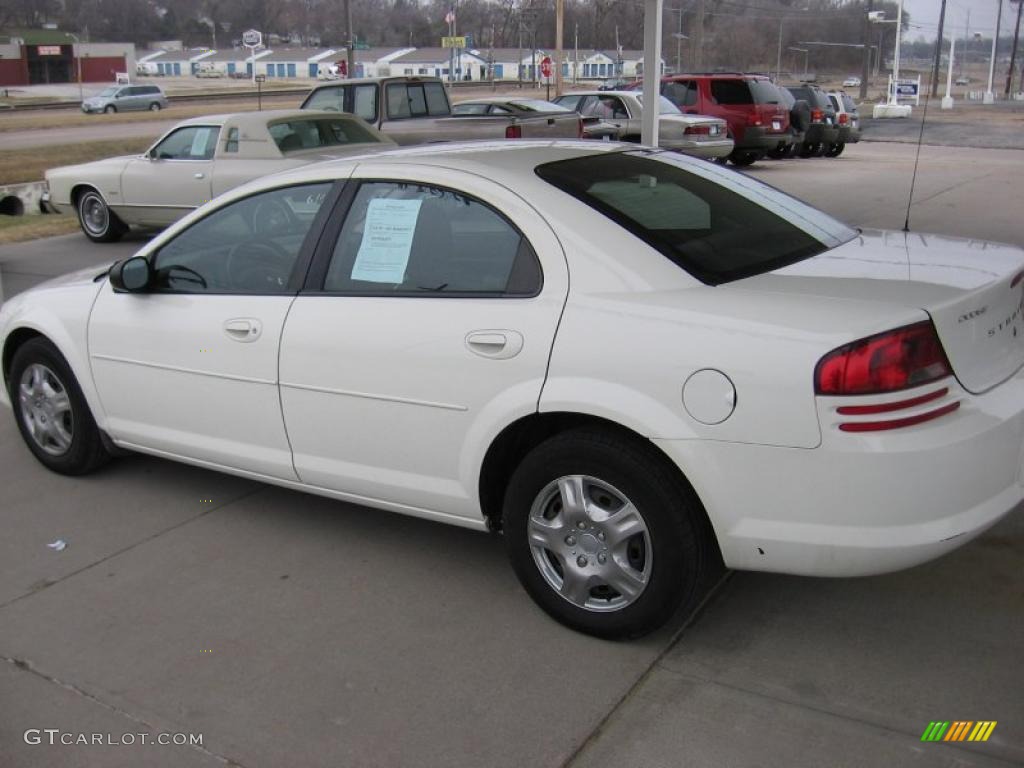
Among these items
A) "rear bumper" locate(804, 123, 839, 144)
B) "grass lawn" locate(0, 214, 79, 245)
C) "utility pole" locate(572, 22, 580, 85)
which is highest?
"utility pole" locate(572, 22, 580, 85)

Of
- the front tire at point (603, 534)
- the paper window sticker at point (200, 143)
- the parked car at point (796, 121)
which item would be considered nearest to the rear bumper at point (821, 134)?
the parked car at point (796, 121)

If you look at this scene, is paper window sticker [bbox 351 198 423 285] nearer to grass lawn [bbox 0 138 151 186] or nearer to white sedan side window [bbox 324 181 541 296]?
white sedan side window [bbox 324 181 541 296]

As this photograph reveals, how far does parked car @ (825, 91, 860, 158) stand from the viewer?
85.2 feet

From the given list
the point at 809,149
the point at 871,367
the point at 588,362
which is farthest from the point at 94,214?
the point at 809,149

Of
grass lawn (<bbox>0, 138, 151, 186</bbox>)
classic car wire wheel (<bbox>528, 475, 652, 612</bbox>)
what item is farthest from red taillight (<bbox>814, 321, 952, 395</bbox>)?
grass lawn (<bbox>0, 138, 151, 186</bbox>)

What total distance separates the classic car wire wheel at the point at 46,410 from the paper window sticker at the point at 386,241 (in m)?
1.94

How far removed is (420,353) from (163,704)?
4.61ft

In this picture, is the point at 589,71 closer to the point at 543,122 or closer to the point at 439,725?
the point at 543,122

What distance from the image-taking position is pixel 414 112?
→ 14516mm

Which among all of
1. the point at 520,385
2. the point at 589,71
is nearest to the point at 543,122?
the point at 520,385

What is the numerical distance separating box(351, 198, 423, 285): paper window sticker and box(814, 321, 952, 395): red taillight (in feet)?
5.36

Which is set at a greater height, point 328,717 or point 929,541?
point 929,541

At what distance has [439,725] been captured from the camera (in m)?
3.03

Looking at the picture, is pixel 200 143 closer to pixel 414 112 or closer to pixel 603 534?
pixel 414 112
